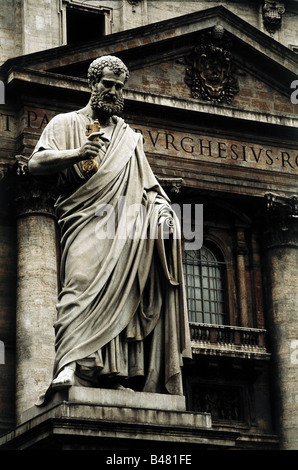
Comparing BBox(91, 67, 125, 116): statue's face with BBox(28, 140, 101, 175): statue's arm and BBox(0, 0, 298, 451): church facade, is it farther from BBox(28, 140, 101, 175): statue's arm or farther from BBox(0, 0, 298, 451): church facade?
BBox(0, 0, 298, 451): church facade

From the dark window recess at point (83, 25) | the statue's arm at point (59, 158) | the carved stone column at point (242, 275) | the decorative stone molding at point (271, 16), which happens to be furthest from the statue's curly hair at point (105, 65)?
the decorative stone molding at point (271, 16)

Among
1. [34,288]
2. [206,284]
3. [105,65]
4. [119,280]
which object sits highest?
[206,284]

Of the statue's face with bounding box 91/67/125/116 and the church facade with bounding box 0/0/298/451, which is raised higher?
the church facade with bounding box 0/0/298/451

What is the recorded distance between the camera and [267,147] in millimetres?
35406

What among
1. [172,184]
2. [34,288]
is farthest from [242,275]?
[34,288]

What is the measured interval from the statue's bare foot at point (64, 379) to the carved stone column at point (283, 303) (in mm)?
23627

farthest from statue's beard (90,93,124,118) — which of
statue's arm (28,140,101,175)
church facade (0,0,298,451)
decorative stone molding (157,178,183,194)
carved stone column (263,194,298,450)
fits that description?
carved stone column (263,194,298,450)

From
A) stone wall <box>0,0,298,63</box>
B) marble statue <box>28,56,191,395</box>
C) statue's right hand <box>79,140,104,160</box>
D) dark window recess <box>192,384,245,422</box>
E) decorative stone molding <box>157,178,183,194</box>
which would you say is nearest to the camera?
marble statue <box>28,56,191,395</box>

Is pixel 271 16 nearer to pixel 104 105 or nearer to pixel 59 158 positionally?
pixel 104 105

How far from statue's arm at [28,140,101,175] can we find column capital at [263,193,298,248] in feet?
81.2

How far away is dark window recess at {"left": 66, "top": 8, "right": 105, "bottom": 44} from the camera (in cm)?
3659

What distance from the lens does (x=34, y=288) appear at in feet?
99.6

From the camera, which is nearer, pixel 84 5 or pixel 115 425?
pixel 115 425

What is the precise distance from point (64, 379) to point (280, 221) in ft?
84.3
